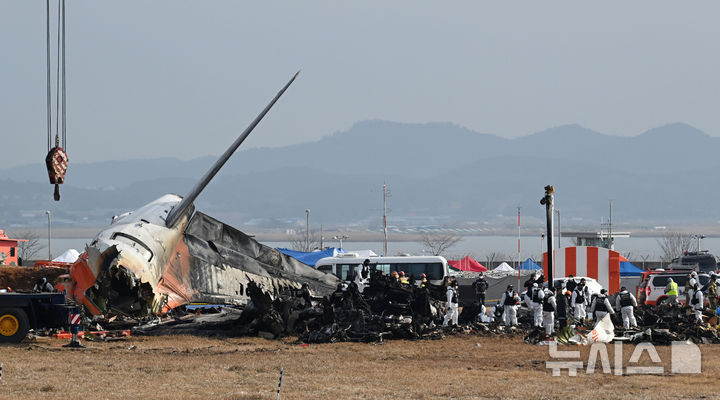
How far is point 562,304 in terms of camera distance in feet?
89.2

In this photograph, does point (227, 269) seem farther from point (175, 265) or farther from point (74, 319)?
point (74, 319)

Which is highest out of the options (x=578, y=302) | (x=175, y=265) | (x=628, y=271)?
(x=175, y=265)

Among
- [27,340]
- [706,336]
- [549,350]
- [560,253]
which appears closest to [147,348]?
[27,340]

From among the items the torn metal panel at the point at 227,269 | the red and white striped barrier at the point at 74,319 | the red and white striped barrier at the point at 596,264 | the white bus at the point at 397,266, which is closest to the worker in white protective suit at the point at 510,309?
the torn metal panel at the point at 227,269

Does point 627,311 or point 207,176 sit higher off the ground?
point 207,176

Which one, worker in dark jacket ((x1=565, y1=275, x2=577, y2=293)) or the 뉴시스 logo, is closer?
the 뉴시스 logo

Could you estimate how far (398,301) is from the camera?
101 ft

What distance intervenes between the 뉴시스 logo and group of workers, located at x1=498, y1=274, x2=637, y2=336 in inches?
98.6

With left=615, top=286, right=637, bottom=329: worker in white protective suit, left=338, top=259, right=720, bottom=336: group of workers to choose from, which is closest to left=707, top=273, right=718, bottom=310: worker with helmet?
left=338, top=259, right=720, bottom=336: group of workers

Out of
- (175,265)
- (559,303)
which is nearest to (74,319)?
(175,265)

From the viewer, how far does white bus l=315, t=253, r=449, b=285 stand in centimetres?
4588

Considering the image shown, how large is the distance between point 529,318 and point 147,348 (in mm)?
13871

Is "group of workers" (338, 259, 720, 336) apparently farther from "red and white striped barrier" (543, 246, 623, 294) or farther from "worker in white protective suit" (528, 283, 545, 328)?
"red and white striped barrier" (543, 246, 623, 294)

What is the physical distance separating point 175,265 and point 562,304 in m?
14.7
